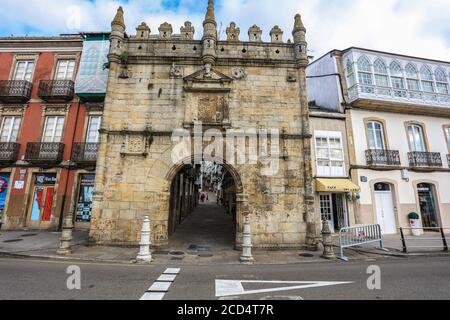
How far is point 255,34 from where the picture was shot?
35.9ft

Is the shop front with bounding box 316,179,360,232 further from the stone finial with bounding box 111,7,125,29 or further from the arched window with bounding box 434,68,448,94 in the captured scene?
the stone finial with bounding box 111,7,125,29

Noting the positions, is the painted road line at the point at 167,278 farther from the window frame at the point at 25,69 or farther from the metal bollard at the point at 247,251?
the window frame at the point at 25,69

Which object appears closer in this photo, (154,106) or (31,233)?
(154,106)

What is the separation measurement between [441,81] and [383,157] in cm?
747

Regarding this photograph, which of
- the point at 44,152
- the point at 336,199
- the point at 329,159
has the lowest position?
the point at 336,199

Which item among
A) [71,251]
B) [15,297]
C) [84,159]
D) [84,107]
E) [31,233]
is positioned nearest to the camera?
[15,297]

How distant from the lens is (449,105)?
14.1 m

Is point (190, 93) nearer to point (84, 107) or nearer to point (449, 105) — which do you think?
point (84, 107)

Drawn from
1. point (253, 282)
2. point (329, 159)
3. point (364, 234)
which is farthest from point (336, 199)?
point (253, 282)

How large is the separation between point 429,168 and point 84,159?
67.2 feet

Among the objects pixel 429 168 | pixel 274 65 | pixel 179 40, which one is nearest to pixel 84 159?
pixel 179 40

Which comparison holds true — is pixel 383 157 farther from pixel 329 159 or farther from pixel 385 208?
pixel 329 159

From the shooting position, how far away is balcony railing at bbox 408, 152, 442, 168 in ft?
43.6

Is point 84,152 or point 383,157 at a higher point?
point 84,152
